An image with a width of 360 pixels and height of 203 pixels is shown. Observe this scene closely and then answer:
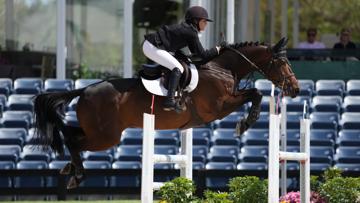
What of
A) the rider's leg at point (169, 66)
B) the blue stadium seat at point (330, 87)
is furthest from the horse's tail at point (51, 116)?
the blue stadium seat at point (330, 87)

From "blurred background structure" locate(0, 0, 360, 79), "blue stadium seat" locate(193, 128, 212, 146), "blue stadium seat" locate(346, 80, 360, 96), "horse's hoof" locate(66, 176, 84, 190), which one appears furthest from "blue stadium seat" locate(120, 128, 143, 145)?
"horse's hoof" locate(66, 176, 84, 190)

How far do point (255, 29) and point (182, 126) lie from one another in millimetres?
9804

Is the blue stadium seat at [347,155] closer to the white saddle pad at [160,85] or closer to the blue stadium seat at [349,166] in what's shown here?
the blue stadium seat at [349,166]

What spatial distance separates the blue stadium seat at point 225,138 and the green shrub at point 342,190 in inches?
240

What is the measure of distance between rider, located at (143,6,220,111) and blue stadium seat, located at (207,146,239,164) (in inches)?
165

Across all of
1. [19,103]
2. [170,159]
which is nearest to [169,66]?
[170,159]

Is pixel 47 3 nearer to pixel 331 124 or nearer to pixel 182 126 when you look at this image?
pixel 331 124

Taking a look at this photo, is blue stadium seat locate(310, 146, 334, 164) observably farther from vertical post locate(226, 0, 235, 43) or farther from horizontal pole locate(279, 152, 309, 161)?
horizontal pole locate(279, 152, 309, 161)

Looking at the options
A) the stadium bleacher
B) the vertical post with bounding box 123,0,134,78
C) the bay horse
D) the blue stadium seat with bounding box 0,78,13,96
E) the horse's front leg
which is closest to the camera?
the horse's front leg

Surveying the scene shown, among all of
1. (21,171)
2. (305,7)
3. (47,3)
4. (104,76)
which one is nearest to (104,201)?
(21,171)

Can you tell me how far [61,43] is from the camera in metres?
17.9

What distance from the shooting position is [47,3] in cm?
2069

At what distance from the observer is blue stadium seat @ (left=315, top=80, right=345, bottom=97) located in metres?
17.6

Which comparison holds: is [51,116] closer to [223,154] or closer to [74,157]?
[74,157]
